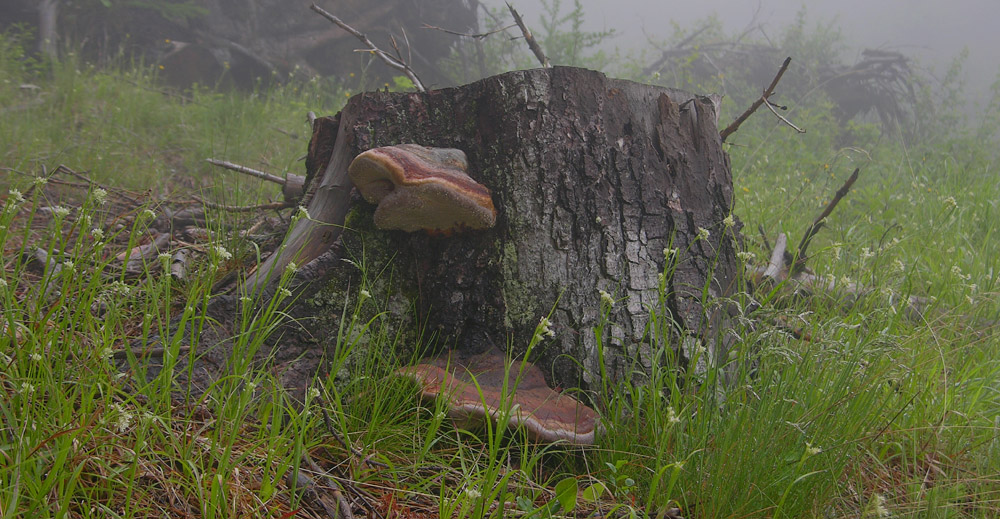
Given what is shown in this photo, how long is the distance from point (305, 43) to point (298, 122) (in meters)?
5.34

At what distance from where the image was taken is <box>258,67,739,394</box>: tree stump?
232 centimetres

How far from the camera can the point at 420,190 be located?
2115 mm

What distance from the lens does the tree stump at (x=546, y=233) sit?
2.32 m

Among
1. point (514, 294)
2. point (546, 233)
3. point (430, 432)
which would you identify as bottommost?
point (430, 432)

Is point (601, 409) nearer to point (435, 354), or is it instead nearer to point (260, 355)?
point (435, 354)

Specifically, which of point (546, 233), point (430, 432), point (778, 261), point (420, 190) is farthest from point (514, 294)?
point (778, 261)

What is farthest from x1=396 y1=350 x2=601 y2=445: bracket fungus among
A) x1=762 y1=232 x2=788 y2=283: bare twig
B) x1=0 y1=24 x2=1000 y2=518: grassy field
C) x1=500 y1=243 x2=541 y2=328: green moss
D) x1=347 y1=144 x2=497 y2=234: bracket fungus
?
x1=762 y1=232 x2=788 y2=283: bare twig

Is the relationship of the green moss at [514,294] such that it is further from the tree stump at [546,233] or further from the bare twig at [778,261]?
the bare twig at [778,261]

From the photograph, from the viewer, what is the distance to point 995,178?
6160 mm

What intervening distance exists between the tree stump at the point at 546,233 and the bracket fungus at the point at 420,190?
13cm

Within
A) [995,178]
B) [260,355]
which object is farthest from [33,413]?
[995,178]

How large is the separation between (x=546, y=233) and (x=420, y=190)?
0.58 m

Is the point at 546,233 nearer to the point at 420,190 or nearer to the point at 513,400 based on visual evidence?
→ the point at 420,190

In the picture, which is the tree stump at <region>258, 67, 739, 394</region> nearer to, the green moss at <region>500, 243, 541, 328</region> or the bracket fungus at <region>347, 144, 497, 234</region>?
the green moss at <region>500, 243, 541, 328</region>
